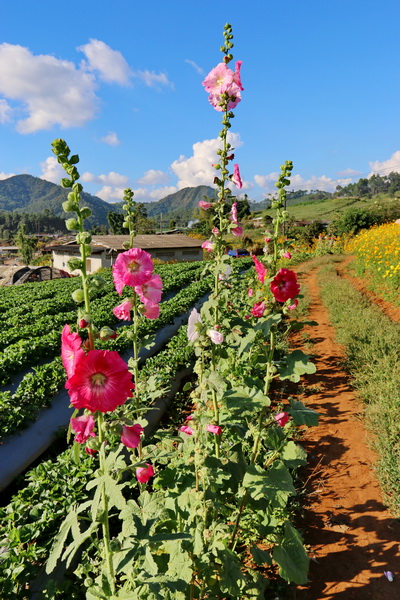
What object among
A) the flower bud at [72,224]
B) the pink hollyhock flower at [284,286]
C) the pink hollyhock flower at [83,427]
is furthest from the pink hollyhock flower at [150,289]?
the pink hollyhock flower at [83,427]

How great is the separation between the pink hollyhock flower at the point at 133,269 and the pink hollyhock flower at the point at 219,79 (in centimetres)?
139

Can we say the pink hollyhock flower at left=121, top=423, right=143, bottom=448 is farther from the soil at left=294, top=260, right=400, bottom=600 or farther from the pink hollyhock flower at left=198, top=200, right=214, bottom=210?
the soil at left=294, top=260, right=400, bottom=600

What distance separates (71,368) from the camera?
1.43 metres

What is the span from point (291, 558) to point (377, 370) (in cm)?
376

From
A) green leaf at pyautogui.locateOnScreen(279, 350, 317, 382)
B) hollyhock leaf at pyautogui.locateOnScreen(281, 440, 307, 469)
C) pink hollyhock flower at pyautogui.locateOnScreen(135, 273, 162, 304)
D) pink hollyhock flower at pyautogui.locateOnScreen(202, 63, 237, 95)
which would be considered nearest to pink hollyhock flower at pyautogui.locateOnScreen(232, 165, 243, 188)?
pink hollyhock flower at pyautogui.locateOnScreen(202, 63, 237, 95)

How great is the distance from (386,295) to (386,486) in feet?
26.8

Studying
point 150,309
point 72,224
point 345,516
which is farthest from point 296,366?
point 345,516

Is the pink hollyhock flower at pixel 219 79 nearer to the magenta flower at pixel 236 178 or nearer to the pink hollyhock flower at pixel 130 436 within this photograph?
the magenta flower at pixel 236 178

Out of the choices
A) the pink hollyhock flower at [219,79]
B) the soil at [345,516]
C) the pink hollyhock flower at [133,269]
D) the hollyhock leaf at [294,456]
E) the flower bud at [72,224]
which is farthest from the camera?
the soil at [345,516]

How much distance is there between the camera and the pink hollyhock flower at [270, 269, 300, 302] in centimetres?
216

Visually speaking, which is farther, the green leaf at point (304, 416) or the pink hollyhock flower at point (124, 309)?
the pink hollyhock flower at point (124, 309)

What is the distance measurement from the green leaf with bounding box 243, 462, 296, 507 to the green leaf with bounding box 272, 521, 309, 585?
0.28m

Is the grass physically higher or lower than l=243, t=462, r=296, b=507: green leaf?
lower

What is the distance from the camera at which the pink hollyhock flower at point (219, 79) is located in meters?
2.40
